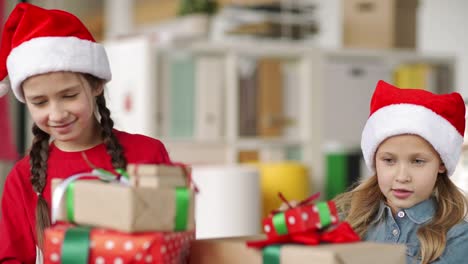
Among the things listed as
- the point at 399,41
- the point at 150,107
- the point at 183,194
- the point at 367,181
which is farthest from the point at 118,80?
the point at 183,194

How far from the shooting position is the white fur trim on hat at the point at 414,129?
1.60 m

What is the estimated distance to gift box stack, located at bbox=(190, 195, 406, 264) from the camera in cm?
108

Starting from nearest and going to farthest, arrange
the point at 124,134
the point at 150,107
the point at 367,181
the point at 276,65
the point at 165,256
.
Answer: the point at 165,256
the point at 124,134
the point at 367,181
the point at 150,107
the point at 276,65

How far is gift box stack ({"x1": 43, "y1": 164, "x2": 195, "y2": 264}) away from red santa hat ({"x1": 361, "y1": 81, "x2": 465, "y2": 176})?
1.99 feet

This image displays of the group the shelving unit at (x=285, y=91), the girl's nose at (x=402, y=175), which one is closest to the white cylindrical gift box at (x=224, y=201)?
the shelving unit at (x=285, y=91)

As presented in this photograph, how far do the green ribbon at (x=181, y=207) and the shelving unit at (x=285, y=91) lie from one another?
2942 millimetres

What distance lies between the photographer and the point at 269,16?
462cm

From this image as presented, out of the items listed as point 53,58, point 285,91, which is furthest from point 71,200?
point 285,91

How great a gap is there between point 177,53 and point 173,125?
0.36m

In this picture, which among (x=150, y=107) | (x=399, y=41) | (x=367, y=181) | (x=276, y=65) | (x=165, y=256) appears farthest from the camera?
(x=399, y=41)

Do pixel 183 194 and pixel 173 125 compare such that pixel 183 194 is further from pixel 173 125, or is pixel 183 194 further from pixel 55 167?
pixel 173 125

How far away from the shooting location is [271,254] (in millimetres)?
1097

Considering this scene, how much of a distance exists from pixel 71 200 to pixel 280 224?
0.91ft

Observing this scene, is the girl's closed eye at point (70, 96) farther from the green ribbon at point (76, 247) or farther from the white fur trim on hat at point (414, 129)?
the white fur trim on hat at point (414, 129)
